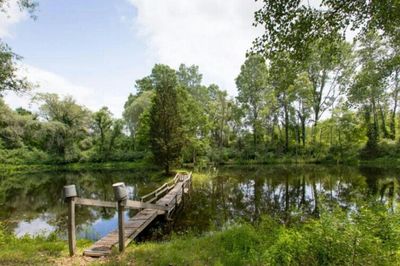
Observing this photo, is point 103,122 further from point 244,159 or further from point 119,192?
point 119,192

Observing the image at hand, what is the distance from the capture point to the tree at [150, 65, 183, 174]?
67.6ft

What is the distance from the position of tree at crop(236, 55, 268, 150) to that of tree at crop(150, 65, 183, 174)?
55.6 ft

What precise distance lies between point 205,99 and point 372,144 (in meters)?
22.9

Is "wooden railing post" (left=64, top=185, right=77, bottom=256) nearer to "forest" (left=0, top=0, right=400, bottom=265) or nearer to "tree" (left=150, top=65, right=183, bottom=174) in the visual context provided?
"forest" (left=0, top=0, right=400, bottom=265)

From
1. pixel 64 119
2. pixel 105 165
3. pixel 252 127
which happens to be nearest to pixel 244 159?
pixel 252 127

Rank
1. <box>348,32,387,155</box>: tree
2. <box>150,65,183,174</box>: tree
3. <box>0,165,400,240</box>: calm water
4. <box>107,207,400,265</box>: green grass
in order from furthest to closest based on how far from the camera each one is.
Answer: <box>348,32,387,155</box>: tree < <box>150,65,183,174</box>: tree < <box>0,165,400,240</box>: calm water < <box>107,207,400,265</box>: green grass

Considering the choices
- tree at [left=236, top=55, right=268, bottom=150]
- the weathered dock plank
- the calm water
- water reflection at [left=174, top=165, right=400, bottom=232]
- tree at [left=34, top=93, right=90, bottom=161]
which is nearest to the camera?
the weathered dock plank

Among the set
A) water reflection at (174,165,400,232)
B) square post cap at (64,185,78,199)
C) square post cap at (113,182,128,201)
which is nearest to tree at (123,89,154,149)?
water reflection at (174,165,400,232)

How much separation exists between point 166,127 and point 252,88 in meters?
18.6

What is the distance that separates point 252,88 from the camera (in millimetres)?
35781

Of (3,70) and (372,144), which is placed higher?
(3,70)

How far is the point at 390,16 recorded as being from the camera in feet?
19.1

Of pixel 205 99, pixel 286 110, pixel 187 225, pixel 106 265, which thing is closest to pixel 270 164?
pixel 286 110

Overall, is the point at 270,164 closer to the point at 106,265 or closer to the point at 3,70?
the point at 3,70
